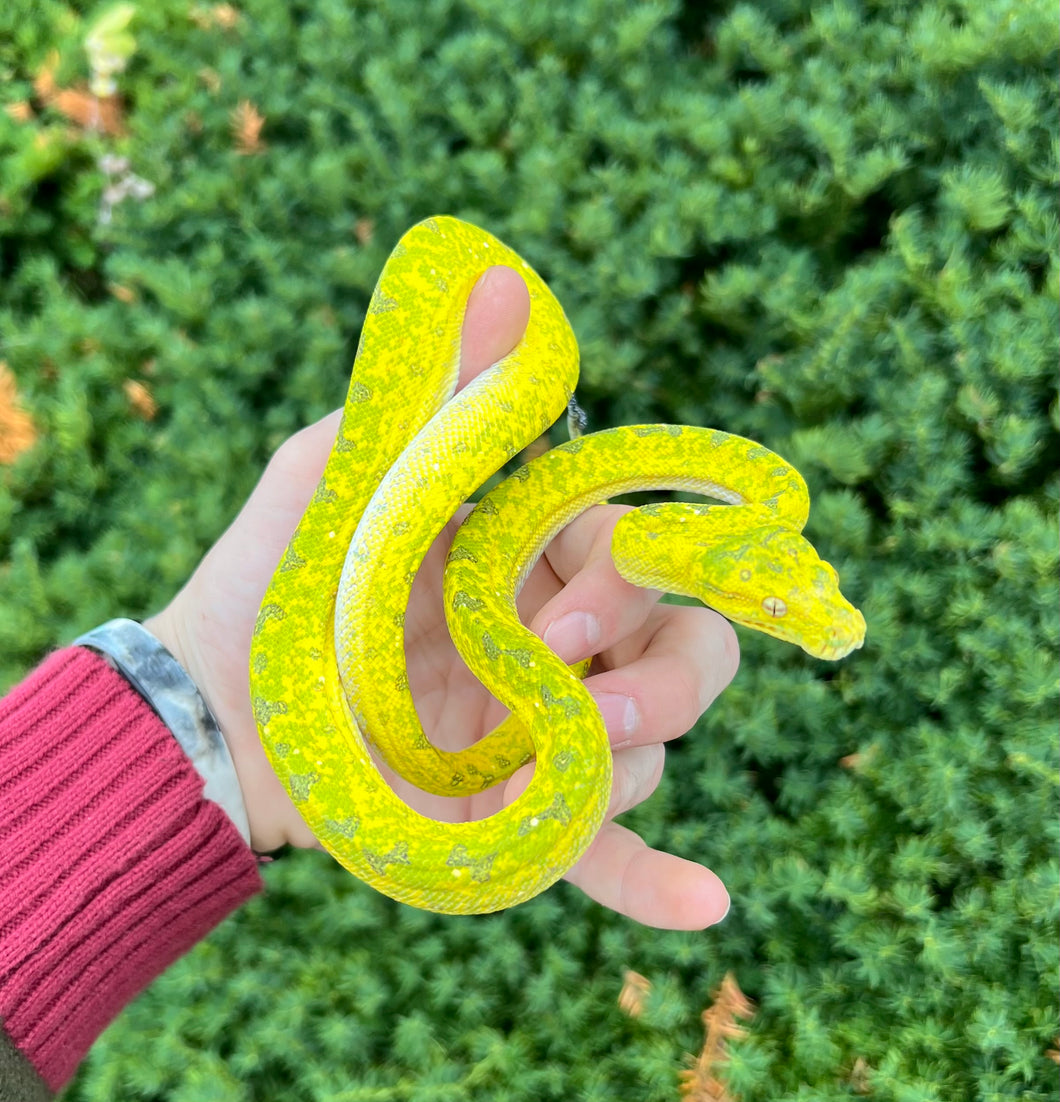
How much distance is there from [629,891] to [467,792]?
386mm

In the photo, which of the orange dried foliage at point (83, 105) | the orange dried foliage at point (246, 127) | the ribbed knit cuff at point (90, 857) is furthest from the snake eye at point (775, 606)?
the orange dried foliage at point (83, 105)

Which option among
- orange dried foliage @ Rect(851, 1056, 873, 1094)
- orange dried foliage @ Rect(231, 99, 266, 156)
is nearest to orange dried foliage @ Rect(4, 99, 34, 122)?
orange dried foliage @ Rect(231, 99, 266, 156)

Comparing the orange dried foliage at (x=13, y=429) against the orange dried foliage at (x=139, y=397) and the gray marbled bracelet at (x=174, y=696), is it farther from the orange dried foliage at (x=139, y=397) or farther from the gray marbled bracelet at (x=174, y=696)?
the gray marbled bracelet at (x=174, y=696)

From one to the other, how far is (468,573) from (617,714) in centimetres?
41

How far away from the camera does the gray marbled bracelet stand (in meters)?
2.09

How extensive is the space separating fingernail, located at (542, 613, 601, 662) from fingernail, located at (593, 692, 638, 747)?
99 mm

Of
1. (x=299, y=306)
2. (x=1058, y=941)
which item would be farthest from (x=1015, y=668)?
(x=299, y=306)

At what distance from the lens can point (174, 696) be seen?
211cm

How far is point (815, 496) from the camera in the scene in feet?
7.59

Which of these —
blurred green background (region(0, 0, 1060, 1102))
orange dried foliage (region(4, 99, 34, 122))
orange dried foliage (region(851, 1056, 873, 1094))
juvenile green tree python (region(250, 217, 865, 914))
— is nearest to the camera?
juvenile green tree python (region(250, 217, 865, 914))

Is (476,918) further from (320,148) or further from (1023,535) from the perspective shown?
(320,148)

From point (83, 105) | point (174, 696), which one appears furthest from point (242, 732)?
point (83, 105)

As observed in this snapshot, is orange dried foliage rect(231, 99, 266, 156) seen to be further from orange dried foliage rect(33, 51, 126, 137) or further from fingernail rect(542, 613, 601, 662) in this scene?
fingernail rect(542, 613, 601, 662)

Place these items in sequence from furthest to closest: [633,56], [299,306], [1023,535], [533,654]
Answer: [299,306], [633,56], [1023,535], [533,654]
